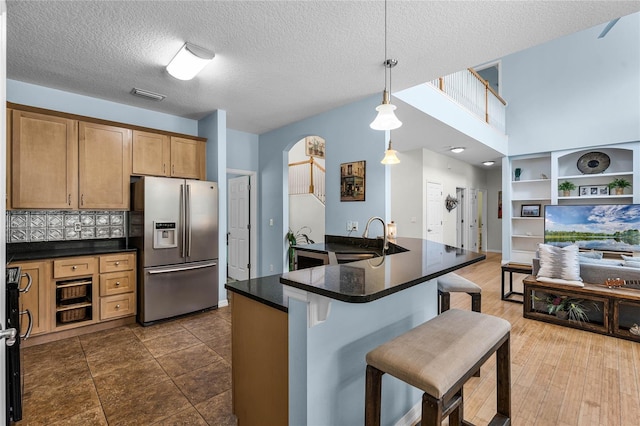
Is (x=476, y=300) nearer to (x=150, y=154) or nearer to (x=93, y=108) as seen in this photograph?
(x=150, y=154)

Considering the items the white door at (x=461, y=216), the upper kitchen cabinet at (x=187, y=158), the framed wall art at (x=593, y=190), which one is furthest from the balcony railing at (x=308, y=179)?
the framed wall art at (x=593, y=190)

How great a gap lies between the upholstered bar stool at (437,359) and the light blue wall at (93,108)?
407 cm

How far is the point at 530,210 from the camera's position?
662cm

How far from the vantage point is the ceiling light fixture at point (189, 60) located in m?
2.44

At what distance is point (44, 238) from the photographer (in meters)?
3.34

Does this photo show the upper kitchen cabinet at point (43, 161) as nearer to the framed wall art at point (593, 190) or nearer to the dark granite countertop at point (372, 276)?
the dark granite countertop at point (372, 276)

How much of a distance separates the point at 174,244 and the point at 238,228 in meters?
2.03

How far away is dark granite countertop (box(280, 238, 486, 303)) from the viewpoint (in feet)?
3.59

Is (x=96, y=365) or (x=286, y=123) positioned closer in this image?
(x=96, y=365)

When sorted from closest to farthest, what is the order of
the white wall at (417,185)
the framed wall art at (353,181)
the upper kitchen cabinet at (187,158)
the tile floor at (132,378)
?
the tile floor at (132,378)
the framed wall art at (353,181)
the upper kitchen cabinet at (187,158)
the white wall at (417,185)

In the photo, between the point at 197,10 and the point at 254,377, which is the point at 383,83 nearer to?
the point at 197,10

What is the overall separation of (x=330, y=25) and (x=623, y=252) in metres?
6.14

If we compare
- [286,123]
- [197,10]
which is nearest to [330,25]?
[197,10]

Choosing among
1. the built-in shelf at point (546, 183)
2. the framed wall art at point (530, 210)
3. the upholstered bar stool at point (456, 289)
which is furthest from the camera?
the framed wall art at point (530, 210)
